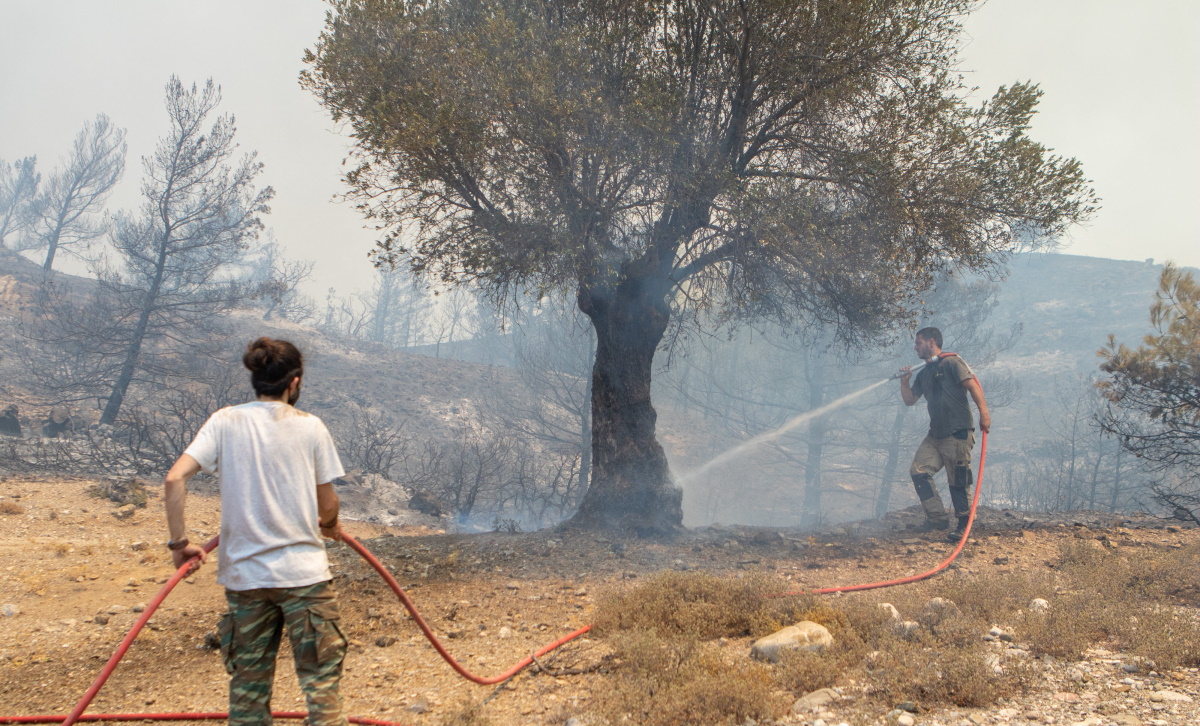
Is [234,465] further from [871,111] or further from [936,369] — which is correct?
[871,111]

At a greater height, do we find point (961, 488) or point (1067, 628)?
point (961, 488)

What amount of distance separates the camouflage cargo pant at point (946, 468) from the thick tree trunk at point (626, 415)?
9.89 ft

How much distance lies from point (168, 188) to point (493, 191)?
12313 millimetres

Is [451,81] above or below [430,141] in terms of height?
above

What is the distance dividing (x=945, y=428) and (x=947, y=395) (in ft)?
1.28

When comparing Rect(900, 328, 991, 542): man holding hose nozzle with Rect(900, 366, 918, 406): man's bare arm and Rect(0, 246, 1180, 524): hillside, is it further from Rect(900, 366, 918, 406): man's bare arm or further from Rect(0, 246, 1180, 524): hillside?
Rect(0, 246, 1180, 524): hillside

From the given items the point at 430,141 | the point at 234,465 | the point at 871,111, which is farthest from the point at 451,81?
the point at 234,465

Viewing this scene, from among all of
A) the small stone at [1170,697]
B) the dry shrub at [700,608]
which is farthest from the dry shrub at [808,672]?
the small stone at [1170,697]

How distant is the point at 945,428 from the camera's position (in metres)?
7.59

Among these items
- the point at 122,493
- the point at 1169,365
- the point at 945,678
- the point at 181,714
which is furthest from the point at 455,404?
the point at 945,678

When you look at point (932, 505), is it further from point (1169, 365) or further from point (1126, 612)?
point (1169, 365)

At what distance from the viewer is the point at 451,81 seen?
277 inches

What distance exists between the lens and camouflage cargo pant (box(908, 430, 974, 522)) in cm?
741

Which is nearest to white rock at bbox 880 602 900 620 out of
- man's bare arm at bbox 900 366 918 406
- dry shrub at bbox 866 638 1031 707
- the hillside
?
dry shrub at bbox 866 638 1031 707
